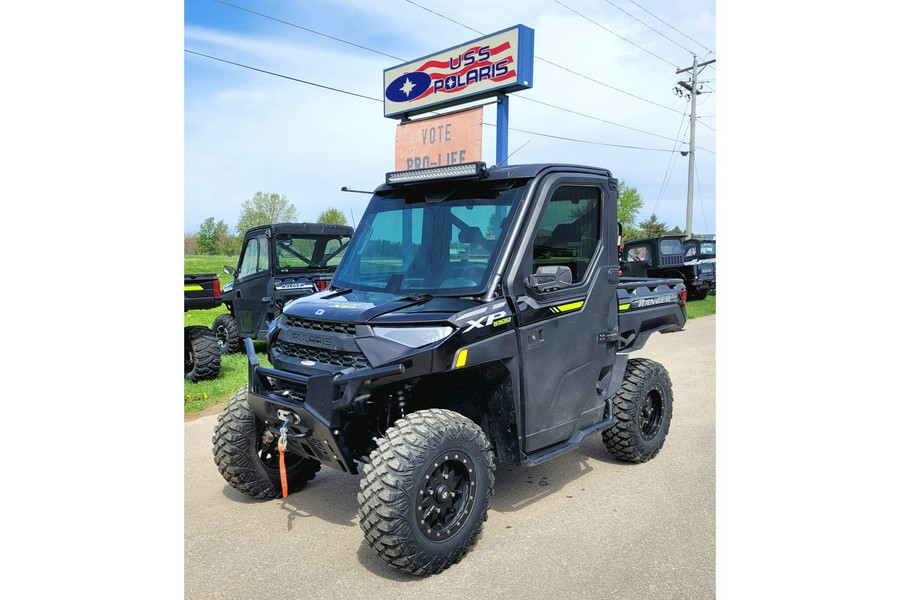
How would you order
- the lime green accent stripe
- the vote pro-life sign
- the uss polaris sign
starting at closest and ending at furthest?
the lime green accent stripe
the vote pro-life sign
the uss polaris sign

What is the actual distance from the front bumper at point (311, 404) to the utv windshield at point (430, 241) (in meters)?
0.91

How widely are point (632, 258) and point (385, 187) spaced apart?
603 inches

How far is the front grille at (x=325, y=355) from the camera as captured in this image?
3.85 metres

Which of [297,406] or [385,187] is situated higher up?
[385,187]

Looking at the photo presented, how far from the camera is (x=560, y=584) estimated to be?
3.60 metres

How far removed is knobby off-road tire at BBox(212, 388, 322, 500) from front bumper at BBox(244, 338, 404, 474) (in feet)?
1.29

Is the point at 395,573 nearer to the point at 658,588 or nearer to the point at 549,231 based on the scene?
the point at 658,588

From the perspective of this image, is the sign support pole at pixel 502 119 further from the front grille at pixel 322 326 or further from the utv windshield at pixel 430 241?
the front grille at pixel 322 326

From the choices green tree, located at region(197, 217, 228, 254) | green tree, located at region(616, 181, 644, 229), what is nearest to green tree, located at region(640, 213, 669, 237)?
green tree, located at region(616, 181, 644, 229)

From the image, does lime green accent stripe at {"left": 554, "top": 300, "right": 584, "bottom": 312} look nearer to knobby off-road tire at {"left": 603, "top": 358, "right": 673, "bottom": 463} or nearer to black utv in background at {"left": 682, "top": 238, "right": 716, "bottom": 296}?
knobby off-road tire at {"left": 603, "top": 358, "right": 673, "bottom": 463}

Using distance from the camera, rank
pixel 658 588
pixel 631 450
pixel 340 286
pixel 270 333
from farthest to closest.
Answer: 1. pixel 631 450
2. pixel 340 286
3. pixel 270 333
4. pixel 658 588

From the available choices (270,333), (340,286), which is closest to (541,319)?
(340,286)

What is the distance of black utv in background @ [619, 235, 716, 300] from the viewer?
61.7 ft

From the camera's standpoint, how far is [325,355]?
4.06 meters
